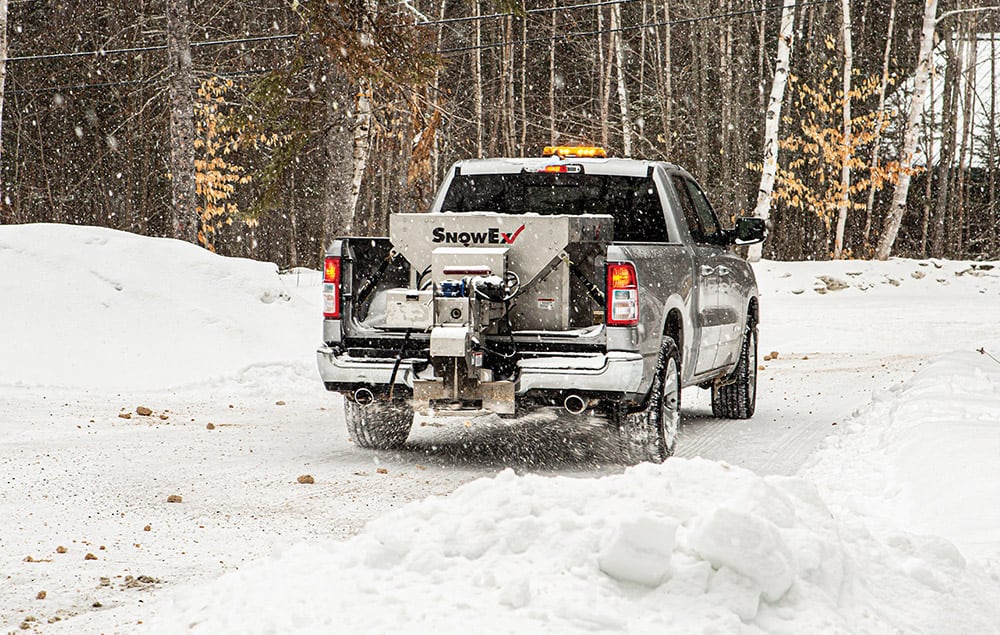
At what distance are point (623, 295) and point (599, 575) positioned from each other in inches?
142

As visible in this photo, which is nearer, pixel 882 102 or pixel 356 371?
pixel 356 371

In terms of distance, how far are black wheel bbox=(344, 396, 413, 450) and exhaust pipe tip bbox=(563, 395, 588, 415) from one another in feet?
4.79

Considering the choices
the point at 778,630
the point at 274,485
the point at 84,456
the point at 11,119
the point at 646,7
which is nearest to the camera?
the point at 778,630

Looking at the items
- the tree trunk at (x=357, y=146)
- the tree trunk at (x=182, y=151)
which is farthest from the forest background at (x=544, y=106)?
the tree trunk at (x=182, y=151)

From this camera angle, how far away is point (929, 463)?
21.5 feet

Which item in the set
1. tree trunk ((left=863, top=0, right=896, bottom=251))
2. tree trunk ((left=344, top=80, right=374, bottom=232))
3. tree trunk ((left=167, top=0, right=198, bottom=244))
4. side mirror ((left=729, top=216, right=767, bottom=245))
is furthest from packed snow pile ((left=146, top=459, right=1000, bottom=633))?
tree trunk ((left=863, top=0, right=896, bottom=251))

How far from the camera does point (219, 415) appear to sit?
10312mm

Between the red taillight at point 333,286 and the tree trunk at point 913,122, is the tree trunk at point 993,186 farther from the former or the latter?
the red taillight at point 333,286

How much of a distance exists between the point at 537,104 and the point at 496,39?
13.6ft

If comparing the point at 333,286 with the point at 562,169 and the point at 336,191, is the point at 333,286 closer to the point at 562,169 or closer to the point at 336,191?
the point at 562,169

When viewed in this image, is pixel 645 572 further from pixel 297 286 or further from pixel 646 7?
pixel 646 7

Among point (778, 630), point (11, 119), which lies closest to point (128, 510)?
point (778, 630)

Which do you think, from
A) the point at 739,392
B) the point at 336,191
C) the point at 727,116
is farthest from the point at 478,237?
the point at 727,116

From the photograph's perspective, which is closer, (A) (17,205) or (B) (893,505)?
(B) (893,505)
